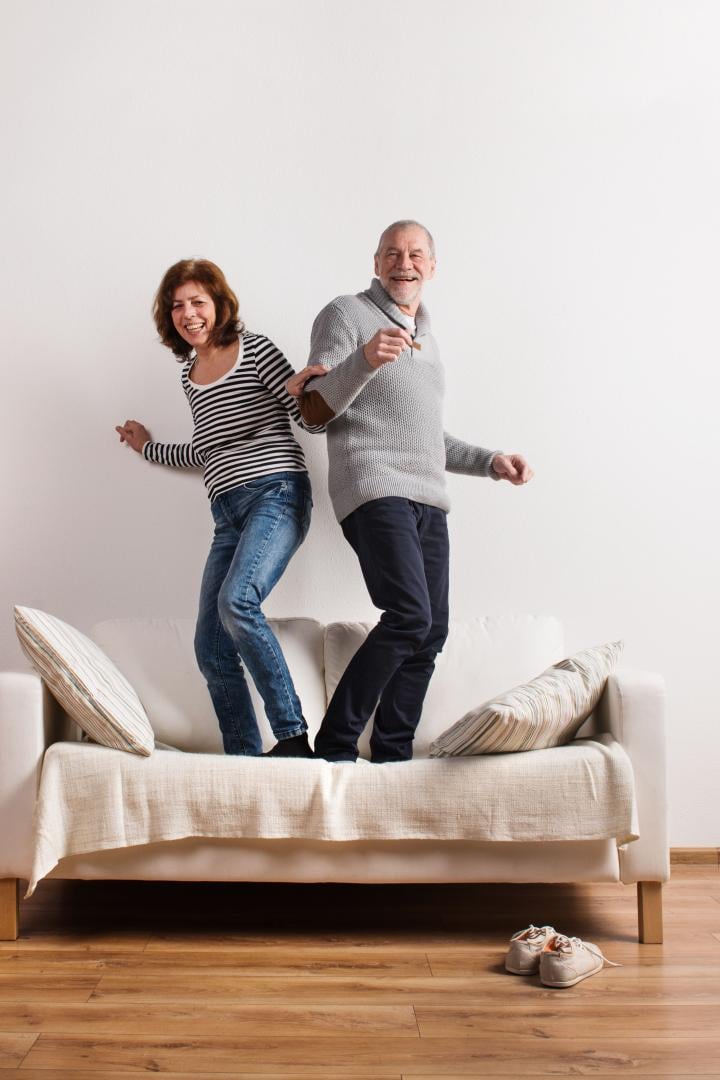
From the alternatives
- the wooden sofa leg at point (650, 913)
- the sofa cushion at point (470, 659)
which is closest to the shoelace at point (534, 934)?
the wooden sofa leg at point (650, 913)

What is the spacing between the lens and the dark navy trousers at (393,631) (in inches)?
90.6

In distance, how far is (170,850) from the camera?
2.10 metres

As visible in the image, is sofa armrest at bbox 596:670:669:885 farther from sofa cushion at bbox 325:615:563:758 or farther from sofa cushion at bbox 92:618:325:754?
sofa cushion at bbox 92:618:325:754

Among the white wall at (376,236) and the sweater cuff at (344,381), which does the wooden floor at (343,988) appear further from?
the sweater cuff at (344,381)

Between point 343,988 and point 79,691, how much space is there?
76cm

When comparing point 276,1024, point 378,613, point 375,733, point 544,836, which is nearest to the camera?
point 276,1024

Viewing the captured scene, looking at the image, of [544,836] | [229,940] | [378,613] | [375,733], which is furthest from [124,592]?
[544,836]

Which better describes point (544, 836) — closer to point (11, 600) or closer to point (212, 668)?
point (212, 668)

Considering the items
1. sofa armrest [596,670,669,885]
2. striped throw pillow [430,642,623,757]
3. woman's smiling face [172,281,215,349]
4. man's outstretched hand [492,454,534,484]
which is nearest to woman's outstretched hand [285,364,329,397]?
woman's smiling face [172,281,215,349]

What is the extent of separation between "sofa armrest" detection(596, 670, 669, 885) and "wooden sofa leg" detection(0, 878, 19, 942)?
123 centimetres

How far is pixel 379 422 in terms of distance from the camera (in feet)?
8.07

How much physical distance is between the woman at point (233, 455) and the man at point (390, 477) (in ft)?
0.62

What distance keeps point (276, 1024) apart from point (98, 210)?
2195 mm

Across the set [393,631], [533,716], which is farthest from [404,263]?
[533,716]
